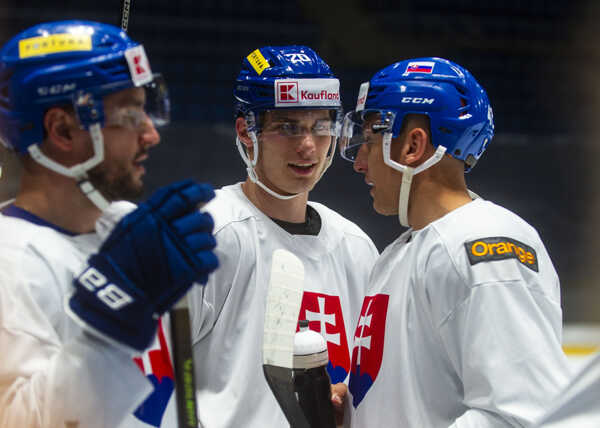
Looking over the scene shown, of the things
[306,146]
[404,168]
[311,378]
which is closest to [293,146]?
[306,146]

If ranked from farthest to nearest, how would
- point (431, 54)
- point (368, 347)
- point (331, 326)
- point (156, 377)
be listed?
point (431, 54), point (331, 326), point (368, 347), point (156, 377)

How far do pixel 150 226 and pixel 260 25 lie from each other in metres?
6.23

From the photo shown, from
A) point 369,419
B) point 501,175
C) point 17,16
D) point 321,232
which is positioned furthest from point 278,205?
point 17,16

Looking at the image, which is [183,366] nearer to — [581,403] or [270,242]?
[581,403]

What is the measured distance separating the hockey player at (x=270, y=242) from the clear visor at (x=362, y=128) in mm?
153

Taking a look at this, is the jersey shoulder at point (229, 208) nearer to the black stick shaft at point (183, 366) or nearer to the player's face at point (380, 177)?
the player's face at point (380, 177)

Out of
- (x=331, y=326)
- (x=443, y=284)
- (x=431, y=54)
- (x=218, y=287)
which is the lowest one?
(x=431, y=54)

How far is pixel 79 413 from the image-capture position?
104 centimetres

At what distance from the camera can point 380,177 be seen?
1693mm

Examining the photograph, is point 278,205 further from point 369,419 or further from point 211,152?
point 211,152

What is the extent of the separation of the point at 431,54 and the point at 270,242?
5164 mm

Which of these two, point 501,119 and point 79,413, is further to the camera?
point 501,119

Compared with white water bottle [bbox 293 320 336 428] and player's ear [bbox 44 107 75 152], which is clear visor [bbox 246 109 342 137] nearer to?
white water bottle [bbox 293 320 336 428]

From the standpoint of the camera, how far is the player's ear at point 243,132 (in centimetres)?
A: 203
